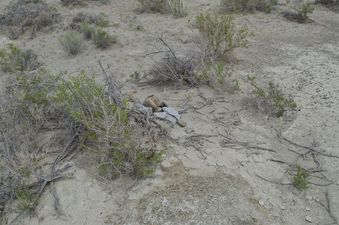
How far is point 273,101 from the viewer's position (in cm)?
417

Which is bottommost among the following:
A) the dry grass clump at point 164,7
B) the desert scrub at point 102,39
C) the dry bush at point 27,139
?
the dry bush at point 27,139

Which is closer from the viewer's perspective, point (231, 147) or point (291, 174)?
point (291, 174)

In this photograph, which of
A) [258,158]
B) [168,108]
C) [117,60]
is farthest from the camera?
[117,60]

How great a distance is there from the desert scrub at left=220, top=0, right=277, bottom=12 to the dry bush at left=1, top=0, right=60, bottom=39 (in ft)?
11.2

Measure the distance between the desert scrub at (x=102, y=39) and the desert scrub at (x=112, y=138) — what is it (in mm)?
2546

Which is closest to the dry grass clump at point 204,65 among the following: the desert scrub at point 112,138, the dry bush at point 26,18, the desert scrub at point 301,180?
the desert scrub at point 112,138

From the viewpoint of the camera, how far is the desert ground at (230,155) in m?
3.01

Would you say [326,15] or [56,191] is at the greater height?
[326,15]

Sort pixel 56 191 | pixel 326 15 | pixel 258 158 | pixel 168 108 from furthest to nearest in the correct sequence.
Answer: pixel 326 15 → pixel 168 108 → pixel 258 158 → pixel 56 191

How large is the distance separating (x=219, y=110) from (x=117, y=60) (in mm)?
2078

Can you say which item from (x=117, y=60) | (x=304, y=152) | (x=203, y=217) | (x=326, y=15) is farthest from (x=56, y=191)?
(x=326, y=15)

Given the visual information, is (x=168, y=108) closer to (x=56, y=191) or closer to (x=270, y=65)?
→ (x=56, y=191)

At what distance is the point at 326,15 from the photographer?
6.93 m

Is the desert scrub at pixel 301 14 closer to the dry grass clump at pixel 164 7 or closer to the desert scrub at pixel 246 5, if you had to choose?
the desert scrub at pixel 246 5
